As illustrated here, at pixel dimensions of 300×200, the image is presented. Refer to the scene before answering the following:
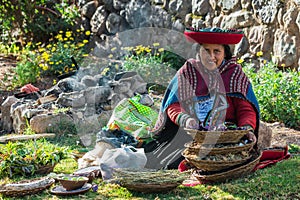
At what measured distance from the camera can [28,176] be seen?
15.4 feet

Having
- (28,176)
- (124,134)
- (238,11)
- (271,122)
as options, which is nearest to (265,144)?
(271,122)

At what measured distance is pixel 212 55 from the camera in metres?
4.59

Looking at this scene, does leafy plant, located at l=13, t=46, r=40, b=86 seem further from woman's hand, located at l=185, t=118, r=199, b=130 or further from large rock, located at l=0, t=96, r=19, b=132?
woman's hand, located at l=185, t=118, r=199, b=130

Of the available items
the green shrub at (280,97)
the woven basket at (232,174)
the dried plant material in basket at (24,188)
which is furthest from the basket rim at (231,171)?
the green shrub at (280,97)

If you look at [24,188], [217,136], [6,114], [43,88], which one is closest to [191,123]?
[217,136]

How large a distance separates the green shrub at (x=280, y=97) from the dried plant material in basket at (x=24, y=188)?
3268mm

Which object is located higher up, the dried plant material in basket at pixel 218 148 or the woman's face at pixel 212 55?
the woman's face at pixel 212 55

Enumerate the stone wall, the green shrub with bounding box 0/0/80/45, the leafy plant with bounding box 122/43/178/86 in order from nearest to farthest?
the stone wall, the leafy plant with bounding box 122/43/178/86, the green shrub with bounding box 0/0/80/45

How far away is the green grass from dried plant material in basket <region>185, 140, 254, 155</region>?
0.26m

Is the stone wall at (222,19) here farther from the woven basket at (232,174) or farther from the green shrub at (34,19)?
the woven basket at (232,174)

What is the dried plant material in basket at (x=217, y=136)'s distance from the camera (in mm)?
4035

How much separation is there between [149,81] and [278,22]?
2.09 metres

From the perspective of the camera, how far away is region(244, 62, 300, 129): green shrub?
6396mm

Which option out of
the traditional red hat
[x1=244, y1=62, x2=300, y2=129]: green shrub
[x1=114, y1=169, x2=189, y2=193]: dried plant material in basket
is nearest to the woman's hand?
[x1=114, y1=169, x2=189, y2=193]: dried plant material in basket
